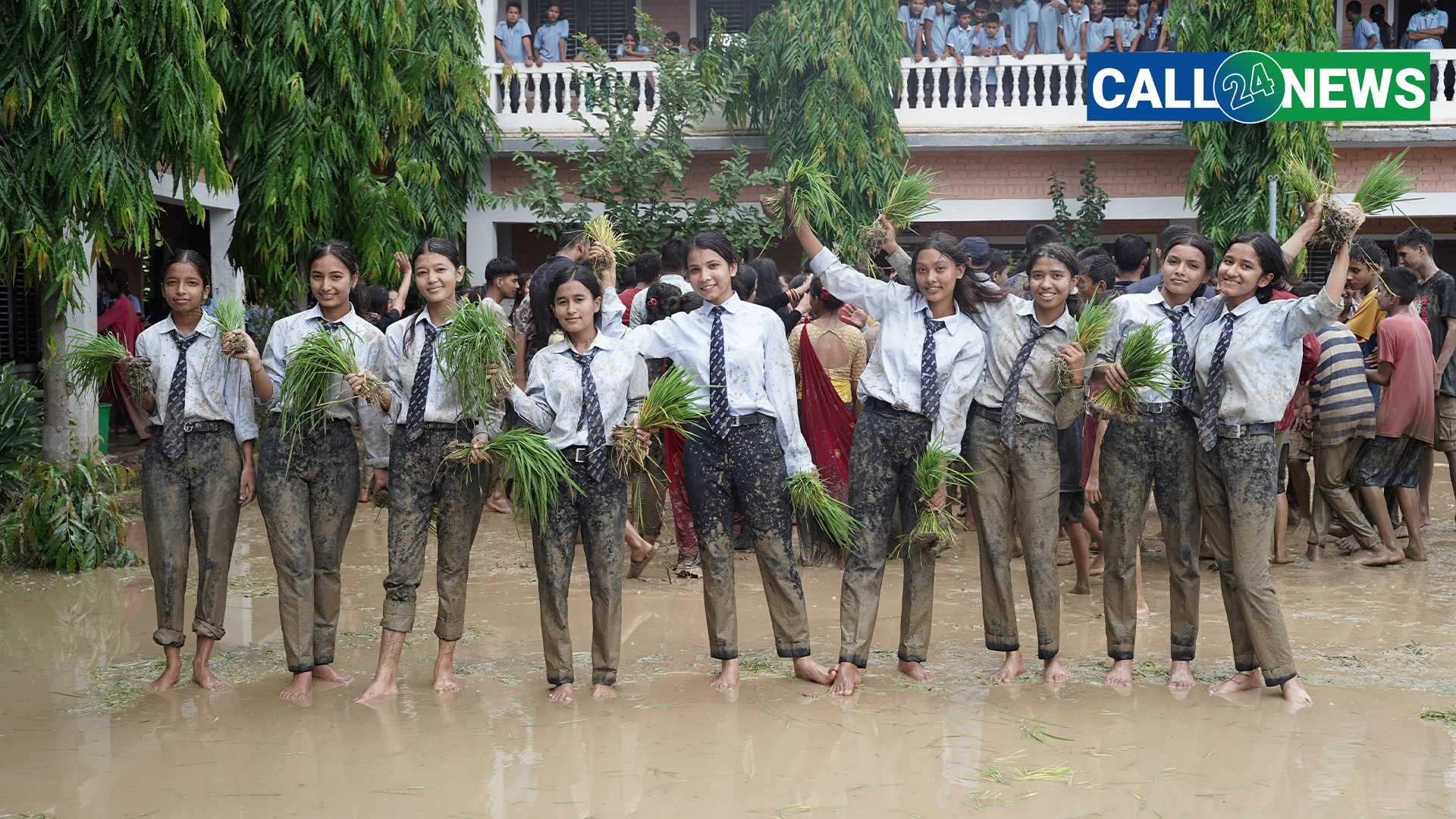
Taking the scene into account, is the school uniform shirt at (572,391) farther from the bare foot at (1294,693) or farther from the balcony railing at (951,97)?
the balcony railing at (951,97)

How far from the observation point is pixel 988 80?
561 inches

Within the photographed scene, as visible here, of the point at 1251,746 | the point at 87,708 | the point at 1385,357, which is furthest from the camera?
the point at 1385,357

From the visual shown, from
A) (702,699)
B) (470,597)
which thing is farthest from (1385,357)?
Result: (470,597)

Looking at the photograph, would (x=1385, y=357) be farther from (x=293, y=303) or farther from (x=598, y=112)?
(x=598, y=112)

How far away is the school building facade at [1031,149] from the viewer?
1364 centimetres

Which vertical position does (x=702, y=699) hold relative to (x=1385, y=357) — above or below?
below

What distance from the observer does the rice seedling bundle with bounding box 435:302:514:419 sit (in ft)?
14.9

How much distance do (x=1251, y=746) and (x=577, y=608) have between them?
11.0ft

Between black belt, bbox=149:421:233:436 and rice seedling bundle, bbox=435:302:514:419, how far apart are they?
3.28ft

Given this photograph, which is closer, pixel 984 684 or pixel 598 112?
pixel 984 684

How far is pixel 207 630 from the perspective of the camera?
484 cm

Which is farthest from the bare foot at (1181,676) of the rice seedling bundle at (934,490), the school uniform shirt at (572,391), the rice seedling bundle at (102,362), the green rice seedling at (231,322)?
the rice seedling bundle at (102,362)

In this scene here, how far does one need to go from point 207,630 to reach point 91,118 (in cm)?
308

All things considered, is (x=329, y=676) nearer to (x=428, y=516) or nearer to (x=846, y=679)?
(x=428, y=516)
